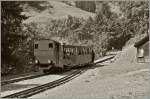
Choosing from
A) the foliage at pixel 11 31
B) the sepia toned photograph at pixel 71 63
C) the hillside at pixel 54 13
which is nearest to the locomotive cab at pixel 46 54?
the sepia toned photograph at pixel 71 63

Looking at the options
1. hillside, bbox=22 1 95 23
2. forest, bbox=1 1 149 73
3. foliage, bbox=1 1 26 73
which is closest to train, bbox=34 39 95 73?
foliage, bbox=1 1 26 73

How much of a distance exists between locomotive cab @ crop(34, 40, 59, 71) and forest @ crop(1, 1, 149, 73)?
2.88 m

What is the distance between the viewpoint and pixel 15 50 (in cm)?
3909

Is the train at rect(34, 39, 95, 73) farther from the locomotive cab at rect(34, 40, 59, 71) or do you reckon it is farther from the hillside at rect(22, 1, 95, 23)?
the hillside at rect(22, 1, 95, 23)

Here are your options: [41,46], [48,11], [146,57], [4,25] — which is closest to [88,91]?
[41,46]

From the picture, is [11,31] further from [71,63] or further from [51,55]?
[71,63]

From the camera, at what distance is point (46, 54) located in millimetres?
34906

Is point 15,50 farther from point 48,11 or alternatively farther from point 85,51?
point 48,11

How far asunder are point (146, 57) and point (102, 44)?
40.1 metres

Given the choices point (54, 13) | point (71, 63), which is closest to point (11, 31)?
point (71, 63)

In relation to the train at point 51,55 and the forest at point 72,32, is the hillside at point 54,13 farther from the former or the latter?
the train at point 51,55

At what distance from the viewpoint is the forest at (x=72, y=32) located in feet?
125

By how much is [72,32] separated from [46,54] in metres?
68.8

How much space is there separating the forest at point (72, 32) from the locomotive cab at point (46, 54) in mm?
2879
